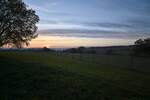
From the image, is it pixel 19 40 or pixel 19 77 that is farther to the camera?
pixel 19 40

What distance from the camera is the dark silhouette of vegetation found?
29266mm

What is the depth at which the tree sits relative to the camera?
3431cm

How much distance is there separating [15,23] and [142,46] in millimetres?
20147

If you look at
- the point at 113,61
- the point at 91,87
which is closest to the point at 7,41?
the point at 113,61

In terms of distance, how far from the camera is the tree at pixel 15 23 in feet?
113

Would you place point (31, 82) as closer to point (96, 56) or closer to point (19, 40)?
point (96, 56)

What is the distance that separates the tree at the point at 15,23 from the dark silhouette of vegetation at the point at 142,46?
1702cm

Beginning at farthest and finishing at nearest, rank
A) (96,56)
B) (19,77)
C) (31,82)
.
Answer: (96,56) < (19,77) < (31,82)

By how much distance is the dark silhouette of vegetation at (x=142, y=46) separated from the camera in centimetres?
2927

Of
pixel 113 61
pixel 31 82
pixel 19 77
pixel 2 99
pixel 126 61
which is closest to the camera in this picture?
pixel 2 99

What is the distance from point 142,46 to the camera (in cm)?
3003

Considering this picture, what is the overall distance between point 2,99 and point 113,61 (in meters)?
20.8

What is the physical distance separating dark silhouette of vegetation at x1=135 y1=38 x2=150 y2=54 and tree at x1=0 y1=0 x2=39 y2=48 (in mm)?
17022

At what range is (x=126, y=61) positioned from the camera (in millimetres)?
25828
